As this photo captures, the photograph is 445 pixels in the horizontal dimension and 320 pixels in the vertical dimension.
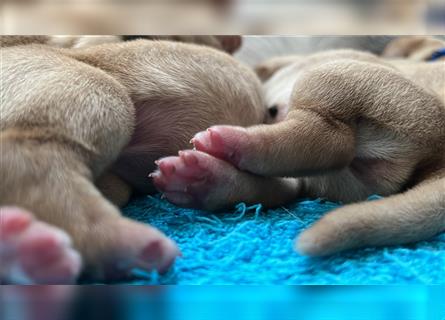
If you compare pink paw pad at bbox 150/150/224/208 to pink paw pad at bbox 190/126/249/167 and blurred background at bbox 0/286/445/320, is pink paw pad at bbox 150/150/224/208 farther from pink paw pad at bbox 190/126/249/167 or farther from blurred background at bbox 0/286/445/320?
blurred background at bbox 0/286/445/320

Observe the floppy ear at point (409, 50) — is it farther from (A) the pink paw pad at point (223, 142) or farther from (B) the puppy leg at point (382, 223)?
(A) the pink paw pad at point (223, 142)

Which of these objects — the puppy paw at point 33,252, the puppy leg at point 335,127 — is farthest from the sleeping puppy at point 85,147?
the puppy leg at point 335,127

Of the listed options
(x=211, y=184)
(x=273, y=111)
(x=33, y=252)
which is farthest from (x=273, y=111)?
(x=33, y=252)

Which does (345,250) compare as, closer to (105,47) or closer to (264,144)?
(264,144)

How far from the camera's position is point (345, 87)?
1314mm

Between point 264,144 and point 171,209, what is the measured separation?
0.24 metres

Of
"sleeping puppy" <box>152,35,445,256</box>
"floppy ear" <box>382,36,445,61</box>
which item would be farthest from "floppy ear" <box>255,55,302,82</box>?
"sleeping puppy" <box>152,35,445,256</box>

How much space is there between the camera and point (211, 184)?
1215 millimetres

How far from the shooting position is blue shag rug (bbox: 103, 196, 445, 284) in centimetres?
89

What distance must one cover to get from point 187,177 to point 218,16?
43 cm

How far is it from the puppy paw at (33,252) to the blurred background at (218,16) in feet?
0.87

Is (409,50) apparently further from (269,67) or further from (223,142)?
(223,142)

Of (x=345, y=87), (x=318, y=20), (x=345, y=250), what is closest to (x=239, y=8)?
(x=318, y=20)

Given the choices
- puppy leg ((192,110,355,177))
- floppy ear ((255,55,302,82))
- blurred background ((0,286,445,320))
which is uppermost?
floppy ear ((255,55,302,82))
